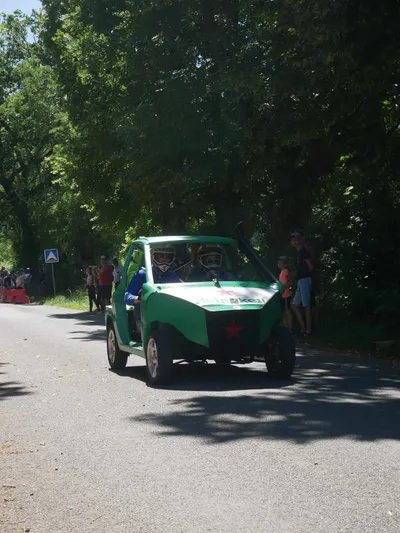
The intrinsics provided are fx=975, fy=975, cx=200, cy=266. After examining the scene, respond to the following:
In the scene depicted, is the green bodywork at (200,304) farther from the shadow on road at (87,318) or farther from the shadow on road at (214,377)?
the shadow on road at (87,318)

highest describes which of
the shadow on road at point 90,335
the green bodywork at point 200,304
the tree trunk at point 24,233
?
the tree trunk at point 24,233

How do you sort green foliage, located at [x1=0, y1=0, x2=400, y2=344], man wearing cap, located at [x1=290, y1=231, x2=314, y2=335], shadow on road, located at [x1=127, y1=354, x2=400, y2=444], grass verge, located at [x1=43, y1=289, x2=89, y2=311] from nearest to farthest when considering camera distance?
shadow on road, located at [x1=127, y1=354, x2=400, y2=444] < green foliage, located at [x1=0, y1=0, x2=400, y2=344] < man wearing cap, located at [x1=290, y1=231, x2=314, y2=335] < grass verge, located at [x1=43, y1=289, x2=89, y2=311]

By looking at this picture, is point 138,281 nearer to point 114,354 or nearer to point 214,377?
point 214,377

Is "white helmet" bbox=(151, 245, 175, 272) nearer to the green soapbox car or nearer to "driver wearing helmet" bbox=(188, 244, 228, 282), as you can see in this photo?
the green soapbox car

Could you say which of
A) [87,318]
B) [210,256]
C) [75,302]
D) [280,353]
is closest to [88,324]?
[87,318]

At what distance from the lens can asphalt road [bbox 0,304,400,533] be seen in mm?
5551

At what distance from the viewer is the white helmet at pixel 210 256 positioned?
13.1 meters

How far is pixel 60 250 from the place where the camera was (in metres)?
56.9

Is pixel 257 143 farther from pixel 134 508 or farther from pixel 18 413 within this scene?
pixel 134 508

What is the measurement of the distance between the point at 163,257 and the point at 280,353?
2163 millimetres

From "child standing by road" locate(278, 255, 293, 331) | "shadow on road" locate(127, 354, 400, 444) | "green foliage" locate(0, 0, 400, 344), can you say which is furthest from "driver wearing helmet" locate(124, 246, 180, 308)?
"child standing by road" locate(278, 255, 293, 331)

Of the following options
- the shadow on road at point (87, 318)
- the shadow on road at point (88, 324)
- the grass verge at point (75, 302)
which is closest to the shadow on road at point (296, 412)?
the shadow on road at point (88, 324)

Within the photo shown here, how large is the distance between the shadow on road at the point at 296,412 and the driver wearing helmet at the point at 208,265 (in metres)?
1.44

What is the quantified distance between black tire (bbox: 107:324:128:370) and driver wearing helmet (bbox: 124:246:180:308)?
1.20 m
